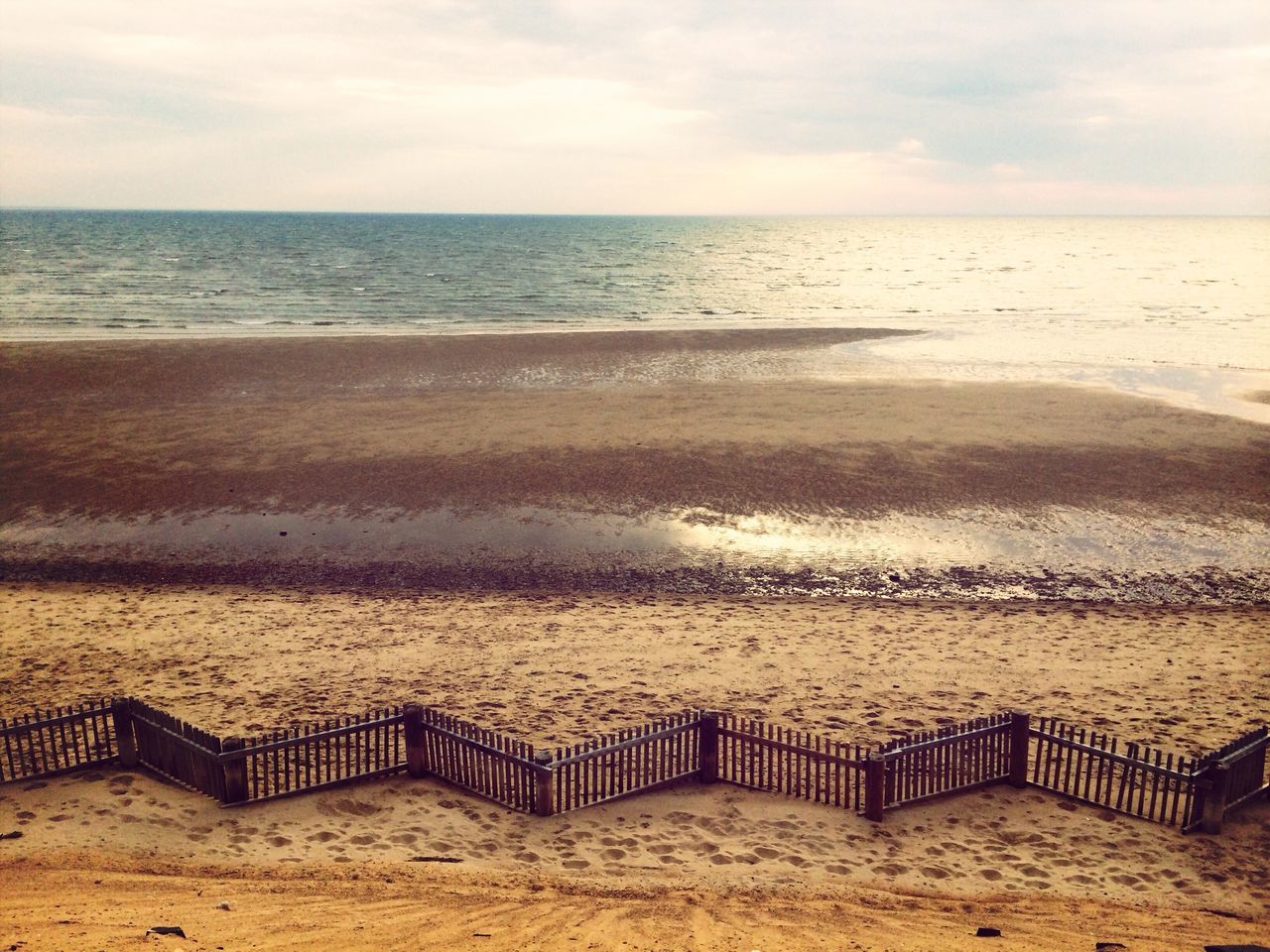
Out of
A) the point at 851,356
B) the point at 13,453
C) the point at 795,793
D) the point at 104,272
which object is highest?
the point at 104,272

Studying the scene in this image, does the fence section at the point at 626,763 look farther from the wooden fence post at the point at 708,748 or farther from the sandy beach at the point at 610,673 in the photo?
the sandy beach at the point at 610,673

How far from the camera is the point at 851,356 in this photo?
48.7 m

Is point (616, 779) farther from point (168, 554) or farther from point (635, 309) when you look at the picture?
point (635, 309)

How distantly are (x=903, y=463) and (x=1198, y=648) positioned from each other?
12.1m

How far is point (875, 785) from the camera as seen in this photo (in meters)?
10.8

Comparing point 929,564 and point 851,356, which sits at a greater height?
point 851,356

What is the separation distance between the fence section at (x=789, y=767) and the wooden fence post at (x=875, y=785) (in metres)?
0.12

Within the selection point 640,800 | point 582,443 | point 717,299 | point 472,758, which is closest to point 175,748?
point 472,758

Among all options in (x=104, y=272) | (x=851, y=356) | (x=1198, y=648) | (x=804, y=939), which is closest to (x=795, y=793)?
(x=804, y=939)

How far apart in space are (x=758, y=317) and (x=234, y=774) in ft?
197

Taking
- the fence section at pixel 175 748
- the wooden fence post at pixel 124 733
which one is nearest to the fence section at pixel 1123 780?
the fence section at pixel 175 748

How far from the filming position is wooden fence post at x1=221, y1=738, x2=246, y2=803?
1072 centimetres

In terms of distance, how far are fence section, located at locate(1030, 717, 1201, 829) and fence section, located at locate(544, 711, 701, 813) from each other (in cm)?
429

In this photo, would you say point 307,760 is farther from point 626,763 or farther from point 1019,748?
point 1019,748
